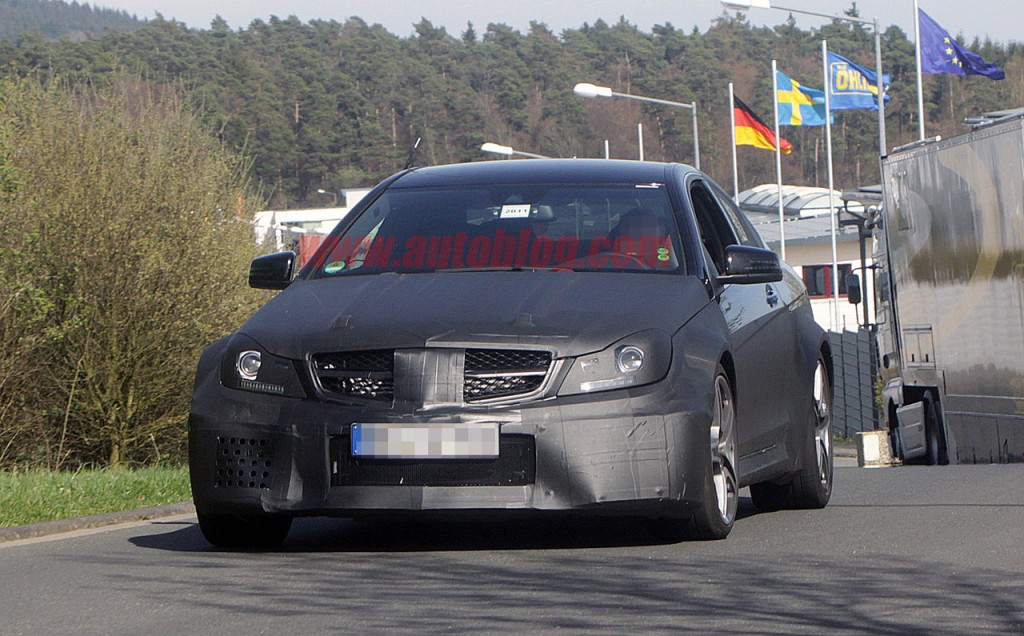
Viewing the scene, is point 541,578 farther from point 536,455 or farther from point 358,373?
point 358,373

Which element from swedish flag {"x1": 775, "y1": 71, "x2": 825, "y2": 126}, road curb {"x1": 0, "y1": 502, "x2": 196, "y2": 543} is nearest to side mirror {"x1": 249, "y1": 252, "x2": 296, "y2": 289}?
road curb {"x1": 0, "y1": 502, "x2": 196, "y2": 543}

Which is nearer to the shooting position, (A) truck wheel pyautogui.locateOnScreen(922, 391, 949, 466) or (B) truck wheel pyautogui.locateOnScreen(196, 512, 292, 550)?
(B) truck wheel pyautogui.locateOnScreen(196, 512, 292, 550)

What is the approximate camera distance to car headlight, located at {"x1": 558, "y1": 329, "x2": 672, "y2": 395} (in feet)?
21.5

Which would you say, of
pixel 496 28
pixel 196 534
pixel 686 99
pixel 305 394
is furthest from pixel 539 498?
pixel 496 28

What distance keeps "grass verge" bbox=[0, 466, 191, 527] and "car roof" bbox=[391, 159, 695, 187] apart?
109 inches

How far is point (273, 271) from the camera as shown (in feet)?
26.1

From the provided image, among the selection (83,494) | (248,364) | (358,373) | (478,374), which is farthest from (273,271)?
(83,494)

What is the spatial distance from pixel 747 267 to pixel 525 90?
4443 inches

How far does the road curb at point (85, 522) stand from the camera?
840 cm

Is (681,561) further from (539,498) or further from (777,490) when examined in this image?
(777,490)

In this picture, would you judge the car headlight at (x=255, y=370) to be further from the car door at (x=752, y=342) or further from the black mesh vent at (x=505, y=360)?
the car door at (x=752, y=342)

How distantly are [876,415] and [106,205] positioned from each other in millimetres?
19729

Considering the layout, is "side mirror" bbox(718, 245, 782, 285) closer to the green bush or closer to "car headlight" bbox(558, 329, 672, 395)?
"car headlight" bbox(558, 329, 672, 395)

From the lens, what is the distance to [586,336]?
660 cm
